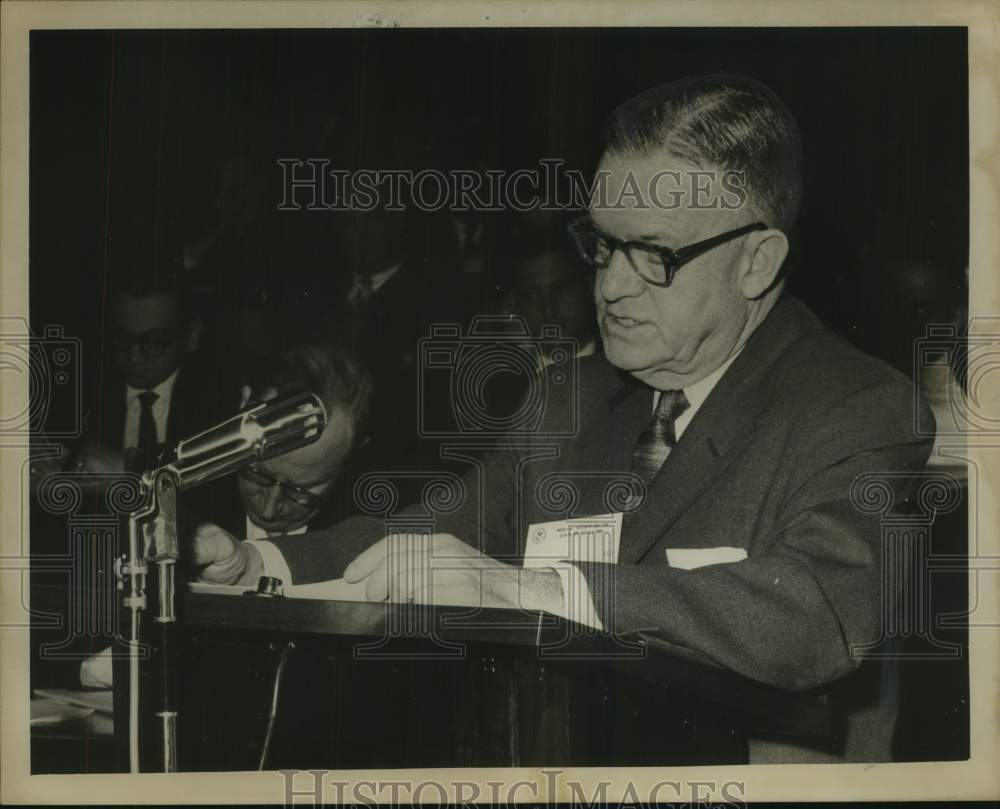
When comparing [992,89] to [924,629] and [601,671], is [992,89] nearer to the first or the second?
[924,629]

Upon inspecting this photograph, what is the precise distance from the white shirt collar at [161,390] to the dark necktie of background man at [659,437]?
0.85 m

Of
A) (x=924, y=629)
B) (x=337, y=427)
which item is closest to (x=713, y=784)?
(x=924, y=629)

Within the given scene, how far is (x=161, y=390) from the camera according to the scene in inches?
86.5

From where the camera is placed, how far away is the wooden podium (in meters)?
2.16

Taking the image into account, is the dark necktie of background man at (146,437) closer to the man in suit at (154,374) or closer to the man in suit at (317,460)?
the man in suit at (154,374)

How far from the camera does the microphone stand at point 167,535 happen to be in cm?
219

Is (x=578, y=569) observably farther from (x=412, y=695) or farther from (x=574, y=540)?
(x=412, y=695)

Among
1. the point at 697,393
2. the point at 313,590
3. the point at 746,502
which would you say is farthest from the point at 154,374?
the point at 746,502

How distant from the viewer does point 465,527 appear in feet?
7.14

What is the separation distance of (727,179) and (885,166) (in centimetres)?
31

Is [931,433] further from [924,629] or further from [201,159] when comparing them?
[201,159]

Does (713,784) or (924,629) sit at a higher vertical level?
(924,629)

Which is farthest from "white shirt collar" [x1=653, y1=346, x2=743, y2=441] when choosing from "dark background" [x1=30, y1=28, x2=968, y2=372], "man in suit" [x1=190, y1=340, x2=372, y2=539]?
"man in suit" [x1=190, y1=340, x2=372, y2=539]

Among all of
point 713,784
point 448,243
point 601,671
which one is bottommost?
point 713,784
